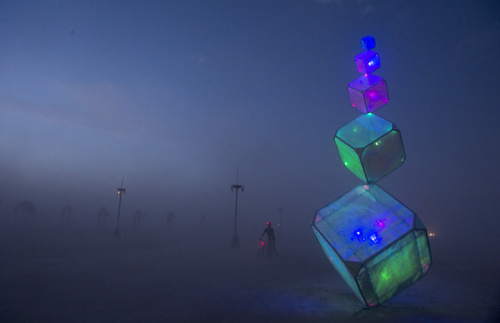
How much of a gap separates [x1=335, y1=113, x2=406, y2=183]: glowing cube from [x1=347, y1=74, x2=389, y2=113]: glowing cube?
0.30 m

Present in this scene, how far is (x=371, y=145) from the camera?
594 cm

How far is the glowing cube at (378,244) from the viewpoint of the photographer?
17.1 ft

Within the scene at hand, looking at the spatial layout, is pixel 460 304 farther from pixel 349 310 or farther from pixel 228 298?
pixel 228 298

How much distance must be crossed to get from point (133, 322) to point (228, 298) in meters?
2.24

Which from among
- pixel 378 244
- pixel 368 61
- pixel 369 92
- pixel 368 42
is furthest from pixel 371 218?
pixel 368 42

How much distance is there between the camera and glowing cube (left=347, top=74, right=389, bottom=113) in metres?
6.45

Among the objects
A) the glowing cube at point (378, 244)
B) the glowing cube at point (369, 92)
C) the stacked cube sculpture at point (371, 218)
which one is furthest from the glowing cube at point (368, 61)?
the glowing cube at point (378, 244)

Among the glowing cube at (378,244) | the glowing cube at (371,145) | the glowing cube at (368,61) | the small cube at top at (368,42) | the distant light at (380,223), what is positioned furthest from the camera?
the small cube at top at (368,42)

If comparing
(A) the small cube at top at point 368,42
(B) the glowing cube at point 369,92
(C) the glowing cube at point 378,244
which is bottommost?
(C) the glowing cube at point 378,244

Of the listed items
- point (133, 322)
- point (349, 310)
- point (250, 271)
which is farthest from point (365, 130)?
point (250, 271)

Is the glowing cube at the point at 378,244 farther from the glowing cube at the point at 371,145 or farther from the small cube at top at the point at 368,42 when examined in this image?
the small cube at top at the point at 368,42

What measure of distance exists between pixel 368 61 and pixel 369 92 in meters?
0.86

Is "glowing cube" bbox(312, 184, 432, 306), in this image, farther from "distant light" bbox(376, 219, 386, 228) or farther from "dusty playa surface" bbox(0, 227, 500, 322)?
"dusty playa surface" bbox(0, 227, 500, 322)

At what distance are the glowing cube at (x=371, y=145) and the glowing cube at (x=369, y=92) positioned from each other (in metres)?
0.30
